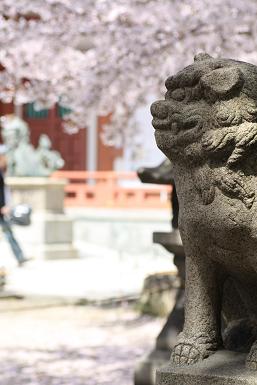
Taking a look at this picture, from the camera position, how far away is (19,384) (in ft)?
17.7

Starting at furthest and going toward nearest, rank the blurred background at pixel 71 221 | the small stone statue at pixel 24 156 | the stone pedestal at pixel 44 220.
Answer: the small stone statue at pixel 24 156 → the stone pedestal at pixel 44 220 → the blurred background at pixel 71 221

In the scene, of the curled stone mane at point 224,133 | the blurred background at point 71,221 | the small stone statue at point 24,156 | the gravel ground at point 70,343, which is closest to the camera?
the curled stone mane at point 224,133

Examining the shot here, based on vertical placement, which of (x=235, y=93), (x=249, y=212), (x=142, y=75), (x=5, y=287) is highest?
(x=142, y=75)

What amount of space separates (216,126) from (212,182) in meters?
0.18

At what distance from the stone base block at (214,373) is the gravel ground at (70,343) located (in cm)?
279

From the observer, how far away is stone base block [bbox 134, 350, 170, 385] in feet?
15.4

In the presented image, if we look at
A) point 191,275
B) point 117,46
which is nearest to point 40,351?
point 117,46

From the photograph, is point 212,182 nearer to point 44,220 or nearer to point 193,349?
point 193,349

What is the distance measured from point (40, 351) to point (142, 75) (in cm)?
332

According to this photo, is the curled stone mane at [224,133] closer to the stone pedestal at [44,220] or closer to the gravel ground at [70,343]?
the gravel ground at [70,343]

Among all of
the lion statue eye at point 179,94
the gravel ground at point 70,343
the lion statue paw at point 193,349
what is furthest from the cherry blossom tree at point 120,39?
the lion statue paw at point 193,349

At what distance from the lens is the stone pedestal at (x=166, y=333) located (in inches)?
183

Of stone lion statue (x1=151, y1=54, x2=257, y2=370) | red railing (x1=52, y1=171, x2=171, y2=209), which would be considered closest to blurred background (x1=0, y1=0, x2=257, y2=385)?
red railing (x1=52, y1=171, x2=171, y2=209)

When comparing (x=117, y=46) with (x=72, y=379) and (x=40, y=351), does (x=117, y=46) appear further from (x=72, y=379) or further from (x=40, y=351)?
(x=72, y=379)
